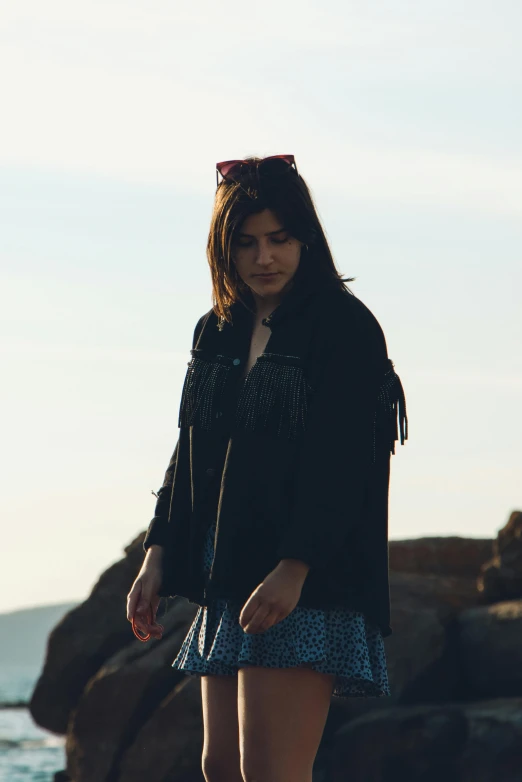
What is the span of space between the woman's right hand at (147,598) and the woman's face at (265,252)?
0.97 metres

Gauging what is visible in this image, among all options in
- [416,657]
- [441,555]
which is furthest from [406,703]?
[441,555]

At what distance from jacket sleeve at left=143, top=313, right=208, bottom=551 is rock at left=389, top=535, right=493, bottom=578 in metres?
7.45

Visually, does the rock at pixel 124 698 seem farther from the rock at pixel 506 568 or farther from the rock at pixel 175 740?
the rock at pixel 506 568

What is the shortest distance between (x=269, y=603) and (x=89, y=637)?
857 cm

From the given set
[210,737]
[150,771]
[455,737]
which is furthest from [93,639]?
[210,737]

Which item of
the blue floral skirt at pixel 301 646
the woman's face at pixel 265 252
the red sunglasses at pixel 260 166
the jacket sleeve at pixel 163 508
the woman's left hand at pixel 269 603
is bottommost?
the blue floral skirt at pixel 301 646

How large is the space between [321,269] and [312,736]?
1448 mm

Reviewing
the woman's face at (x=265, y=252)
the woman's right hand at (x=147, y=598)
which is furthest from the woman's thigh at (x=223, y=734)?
the woman's face at (x=265, y=252)

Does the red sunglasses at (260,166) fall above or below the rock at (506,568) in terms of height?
above

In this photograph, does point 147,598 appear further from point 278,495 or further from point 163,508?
point 278,495

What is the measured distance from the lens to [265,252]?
4078 mm

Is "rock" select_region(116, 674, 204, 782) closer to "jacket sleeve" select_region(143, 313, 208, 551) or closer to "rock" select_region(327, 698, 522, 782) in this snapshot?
"rock" select_region(327, 698, 522, 782)

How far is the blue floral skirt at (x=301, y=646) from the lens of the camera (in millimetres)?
3801

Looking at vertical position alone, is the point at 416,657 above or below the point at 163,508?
below
